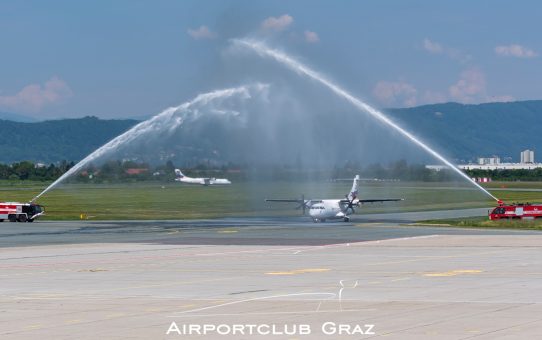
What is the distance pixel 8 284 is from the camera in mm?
34594

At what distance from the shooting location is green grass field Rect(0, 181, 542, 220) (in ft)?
322

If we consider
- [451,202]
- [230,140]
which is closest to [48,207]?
[230,140]

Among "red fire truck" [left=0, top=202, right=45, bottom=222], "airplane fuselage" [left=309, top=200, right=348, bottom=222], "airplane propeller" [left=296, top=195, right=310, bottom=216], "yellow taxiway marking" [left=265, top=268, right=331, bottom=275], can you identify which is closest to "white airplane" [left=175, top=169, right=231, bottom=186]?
"airplane propeller" [left=296, top=195, right=310, bottom=216]

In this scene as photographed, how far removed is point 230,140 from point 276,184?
9545 millimetres

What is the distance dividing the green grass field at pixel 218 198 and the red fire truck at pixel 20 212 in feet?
14.6

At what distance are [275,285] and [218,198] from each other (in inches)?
2875

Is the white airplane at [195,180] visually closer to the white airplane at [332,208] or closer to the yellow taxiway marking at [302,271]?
the white airplane at [332,208]

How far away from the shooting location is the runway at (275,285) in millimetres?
23297

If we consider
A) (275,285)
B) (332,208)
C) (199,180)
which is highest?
(199,180)

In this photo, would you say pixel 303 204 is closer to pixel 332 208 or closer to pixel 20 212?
pixel 332 208

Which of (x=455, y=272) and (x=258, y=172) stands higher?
(x=258, y=172)

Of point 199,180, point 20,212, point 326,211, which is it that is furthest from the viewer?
point 199,180

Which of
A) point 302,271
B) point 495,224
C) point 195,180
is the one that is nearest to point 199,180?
point 195,180

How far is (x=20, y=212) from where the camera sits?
91.3m
